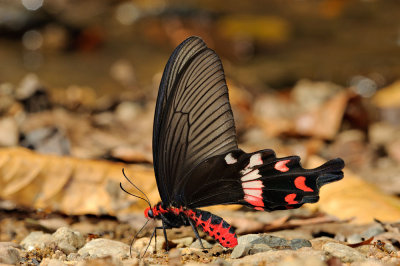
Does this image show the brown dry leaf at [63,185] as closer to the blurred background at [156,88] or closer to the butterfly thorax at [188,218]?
the blurred background at [156,88]

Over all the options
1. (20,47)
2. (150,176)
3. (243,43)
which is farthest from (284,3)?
(150,176)

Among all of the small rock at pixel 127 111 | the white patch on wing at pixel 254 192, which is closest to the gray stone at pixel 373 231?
the white patch on wing at pixel 254 192

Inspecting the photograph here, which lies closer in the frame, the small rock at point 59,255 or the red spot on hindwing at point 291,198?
the small rock at point 59,255

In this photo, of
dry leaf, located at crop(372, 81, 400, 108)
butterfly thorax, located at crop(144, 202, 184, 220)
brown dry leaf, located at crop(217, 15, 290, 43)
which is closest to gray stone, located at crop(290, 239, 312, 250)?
butterfly thorax, located at crop(144, 202, 184, 220)

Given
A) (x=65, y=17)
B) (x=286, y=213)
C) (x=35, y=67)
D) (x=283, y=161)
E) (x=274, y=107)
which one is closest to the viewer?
(x=283, y=161)

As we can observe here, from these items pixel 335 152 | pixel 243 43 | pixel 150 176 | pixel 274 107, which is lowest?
pixel 150 176

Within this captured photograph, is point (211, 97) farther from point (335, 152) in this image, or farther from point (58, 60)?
point (58, 60)

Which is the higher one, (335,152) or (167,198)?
(335,152)

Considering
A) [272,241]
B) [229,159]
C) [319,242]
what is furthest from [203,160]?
[319,242]
